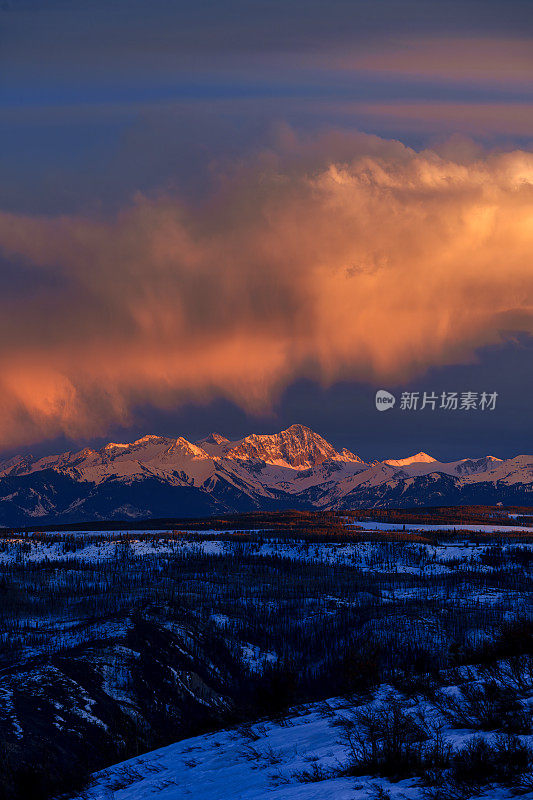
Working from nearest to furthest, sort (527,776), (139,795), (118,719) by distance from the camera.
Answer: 1. (527,776)
2. (139,795)
3. (118,719)

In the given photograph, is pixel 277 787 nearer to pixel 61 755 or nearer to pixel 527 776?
pixel 527 776

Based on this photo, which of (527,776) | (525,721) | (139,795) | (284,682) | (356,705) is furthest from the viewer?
(284,682)

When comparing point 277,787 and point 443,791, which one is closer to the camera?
point 443,791

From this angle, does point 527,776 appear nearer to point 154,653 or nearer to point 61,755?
point 61,755

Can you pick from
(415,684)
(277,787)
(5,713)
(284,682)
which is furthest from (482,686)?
(5,713)

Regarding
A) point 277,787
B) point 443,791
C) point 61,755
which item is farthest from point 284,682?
point 443,791

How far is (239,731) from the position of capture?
1951 inches

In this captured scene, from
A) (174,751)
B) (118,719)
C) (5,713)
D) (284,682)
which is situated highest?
(174,751)

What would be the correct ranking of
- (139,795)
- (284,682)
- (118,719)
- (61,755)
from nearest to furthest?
1. (139,795)
2. (284,682)
3. (61,755)
4. (118,719)

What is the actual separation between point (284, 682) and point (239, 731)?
→ 41901 millimetres

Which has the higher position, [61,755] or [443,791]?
[443,791]

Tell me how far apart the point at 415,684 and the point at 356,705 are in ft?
13.0

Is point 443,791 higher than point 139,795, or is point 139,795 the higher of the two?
point 443,791

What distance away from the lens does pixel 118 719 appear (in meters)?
139
